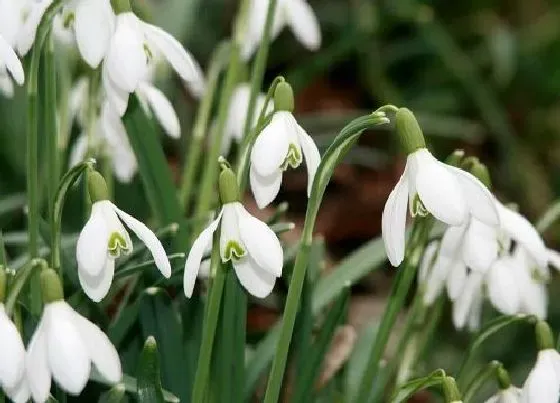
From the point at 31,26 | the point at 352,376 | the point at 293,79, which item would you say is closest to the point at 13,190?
the point at 293,79

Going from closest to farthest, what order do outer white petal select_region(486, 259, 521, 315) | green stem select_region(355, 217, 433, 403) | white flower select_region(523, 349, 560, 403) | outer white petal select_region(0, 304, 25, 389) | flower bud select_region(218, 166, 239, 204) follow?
outer white petal select_region(0, 304, 25, 389) < flower bud select_region(218, 166, 239, 204) < white flower select_region(523, 349, 560, 403) < green stem select_region(355, 217, 433, 403) < outer white petal select_region(486, 259, 521, 315)

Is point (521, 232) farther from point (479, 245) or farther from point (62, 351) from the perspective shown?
point (62, 351)

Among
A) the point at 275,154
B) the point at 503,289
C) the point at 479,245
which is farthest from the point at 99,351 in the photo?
the point at 503,289

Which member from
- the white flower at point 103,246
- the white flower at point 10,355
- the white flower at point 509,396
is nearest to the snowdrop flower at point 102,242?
the white flower at point 103,246

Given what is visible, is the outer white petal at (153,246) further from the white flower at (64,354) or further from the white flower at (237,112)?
the white flower at (237,112)

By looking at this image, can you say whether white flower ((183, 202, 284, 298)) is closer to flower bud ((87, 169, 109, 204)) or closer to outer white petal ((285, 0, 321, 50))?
→ flower bud ((87, 169, 109, 204))

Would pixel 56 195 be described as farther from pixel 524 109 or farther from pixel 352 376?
pixel 524 109

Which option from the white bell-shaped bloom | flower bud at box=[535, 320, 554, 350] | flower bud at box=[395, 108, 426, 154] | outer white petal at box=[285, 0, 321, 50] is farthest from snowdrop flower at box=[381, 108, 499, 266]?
outer white petal at box=[285, 0, 321, 50]
